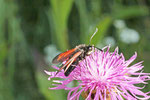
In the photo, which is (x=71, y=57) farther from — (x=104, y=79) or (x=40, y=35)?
(x=40, y=35)

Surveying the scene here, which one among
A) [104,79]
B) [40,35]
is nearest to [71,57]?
[104,79]

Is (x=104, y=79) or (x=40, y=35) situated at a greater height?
(x=40, y=35)

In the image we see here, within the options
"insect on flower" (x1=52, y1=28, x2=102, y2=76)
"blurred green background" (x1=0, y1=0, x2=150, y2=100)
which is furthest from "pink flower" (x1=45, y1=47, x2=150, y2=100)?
"blurred green background" (x1=0, y1=0, x2=150, y2=100)

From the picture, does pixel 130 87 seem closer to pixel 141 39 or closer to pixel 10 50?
pixel 10 50

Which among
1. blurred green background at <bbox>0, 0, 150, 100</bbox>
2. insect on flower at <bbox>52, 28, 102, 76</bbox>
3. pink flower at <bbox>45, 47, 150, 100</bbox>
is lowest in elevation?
pink flower at <bbox>45, 47, 150, 100</bbox>

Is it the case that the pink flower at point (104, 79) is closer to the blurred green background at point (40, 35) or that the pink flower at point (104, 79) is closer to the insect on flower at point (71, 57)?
the insect on flower at point (71, 57)

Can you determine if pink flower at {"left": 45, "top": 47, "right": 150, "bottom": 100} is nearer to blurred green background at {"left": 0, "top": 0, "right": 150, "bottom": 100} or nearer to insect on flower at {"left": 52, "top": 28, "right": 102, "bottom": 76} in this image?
insect on flower at {"left": 52, "top": 28, "right": 102, "bottom": 76}
